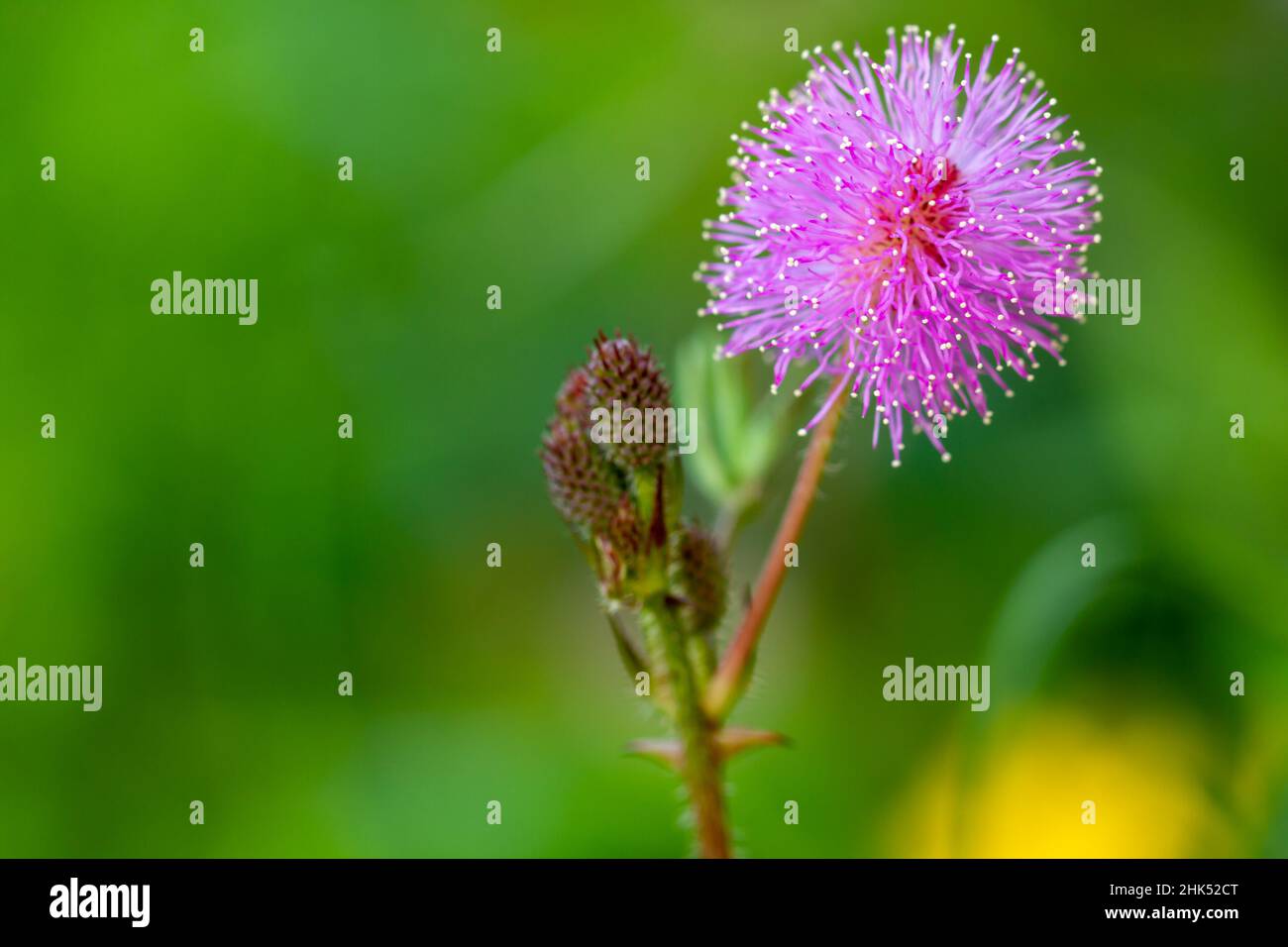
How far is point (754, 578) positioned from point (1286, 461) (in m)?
1.82

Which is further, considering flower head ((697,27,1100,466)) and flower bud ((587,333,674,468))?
flower head ((697,27,1100,466))

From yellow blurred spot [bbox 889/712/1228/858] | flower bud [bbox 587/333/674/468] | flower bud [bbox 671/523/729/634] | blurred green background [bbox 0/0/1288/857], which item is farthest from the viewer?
blurred green background [bbox 0/0/1288/857]

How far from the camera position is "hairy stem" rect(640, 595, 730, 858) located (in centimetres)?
230

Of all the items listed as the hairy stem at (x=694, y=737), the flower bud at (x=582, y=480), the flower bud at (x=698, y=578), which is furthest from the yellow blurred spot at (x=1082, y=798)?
the flower bud at (x=582, y=480)

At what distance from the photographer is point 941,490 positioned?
4219 mm

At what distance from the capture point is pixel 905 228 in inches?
93.4

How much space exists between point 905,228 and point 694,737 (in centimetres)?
110

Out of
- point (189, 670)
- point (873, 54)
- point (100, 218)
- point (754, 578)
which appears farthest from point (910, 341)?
point (100, 218)

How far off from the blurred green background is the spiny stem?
4.15ft

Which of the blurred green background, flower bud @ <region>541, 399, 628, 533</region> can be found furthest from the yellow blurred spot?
flower bud @ <region>541, 399, 628, 533</region>

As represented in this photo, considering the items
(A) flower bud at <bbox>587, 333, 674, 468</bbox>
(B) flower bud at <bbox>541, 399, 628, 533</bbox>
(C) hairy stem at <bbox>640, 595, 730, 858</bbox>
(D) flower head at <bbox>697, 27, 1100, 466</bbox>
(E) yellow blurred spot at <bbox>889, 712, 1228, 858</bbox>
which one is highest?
(D) flower head at <bbox>697, 27, 1100, 466</bbox>

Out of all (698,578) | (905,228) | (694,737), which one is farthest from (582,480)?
(905,228)

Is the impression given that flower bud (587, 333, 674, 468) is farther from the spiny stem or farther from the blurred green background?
the blurred green background

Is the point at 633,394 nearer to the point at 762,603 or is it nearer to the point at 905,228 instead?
the point at 762,603
